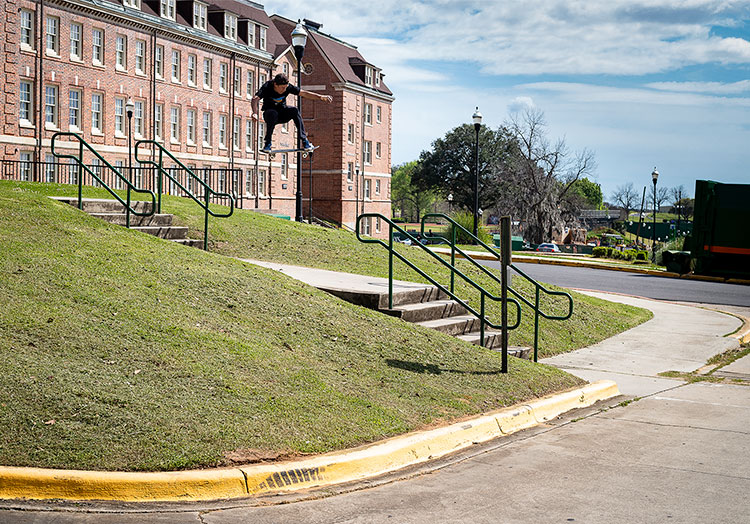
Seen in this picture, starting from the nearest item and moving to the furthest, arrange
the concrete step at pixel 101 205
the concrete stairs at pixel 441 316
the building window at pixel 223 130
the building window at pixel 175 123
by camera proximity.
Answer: the concrete stairs at pixel 441 316, the concrete step at pixel 101 205, the building window at pixel 175 123, the building window at pixel 223 130

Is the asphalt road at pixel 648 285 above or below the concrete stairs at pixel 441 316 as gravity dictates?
below

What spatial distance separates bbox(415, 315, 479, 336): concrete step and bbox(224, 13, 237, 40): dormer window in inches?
1739

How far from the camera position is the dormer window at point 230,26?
51656 millimetres

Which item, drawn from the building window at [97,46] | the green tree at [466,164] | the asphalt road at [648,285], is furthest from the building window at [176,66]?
the green tree at [466,164]

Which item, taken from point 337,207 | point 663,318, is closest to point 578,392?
point 663,318

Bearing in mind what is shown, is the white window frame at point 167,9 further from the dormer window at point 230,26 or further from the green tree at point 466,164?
the green tree at point 466,164

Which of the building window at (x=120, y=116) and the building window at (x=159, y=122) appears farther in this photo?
the building window at (x=159, y=122)

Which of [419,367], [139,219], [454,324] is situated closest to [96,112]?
[139,219]

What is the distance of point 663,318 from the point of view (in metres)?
18.4

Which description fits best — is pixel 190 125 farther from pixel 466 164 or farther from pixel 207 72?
pixel 466 164

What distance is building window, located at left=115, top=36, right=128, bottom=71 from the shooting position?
43.3 meters

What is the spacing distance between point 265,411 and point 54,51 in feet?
124

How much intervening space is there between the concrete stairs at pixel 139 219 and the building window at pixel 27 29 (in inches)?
1106

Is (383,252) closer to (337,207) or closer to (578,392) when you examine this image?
(578,392)
